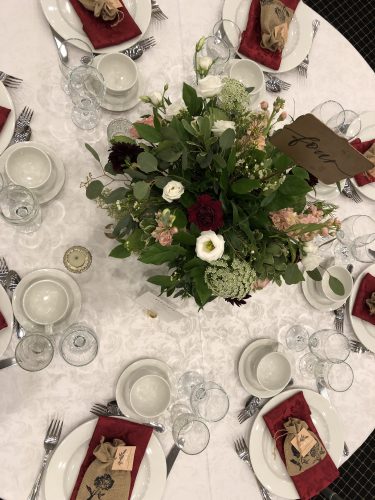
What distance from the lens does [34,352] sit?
1463 mm

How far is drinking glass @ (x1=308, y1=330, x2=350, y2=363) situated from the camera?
5.52ft

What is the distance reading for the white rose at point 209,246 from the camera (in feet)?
3.39

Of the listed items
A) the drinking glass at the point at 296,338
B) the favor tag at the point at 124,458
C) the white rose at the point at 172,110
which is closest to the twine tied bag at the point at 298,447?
the drinking glass at the point at 296,338

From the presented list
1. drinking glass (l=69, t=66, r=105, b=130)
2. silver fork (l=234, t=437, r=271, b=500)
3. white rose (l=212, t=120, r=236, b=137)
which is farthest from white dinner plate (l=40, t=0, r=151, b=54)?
silver fork (l=234, t=437, r=271, b=500)

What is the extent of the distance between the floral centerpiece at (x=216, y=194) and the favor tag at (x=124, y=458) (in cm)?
56

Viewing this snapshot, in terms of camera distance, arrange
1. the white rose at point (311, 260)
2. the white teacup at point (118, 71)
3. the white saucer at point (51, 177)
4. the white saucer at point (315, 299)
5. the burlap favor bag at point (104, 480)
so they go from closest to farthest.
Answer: the white rose at point (311, 260)
the burlap favor bag at point (104, 480)
the white saucer at point (51, 177)
the white teacup at point (118, 71)
the white saucer at point (315, 299)

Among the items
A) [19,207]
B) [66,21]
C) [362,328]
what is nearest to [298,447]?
[362,328]

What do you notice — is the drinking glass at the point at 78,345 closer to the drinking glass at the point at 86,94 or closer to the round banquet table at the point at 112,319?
the round banquet table at the point at 112,319

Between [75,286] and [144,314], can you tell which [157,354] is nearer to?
[144,314]

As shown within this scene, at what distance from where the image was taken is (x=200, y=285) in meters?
1.20

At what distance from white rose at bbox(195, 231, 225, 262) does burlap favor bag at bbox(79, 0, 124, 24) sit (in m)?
0.99

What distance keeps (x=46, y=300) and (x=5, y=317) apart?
0.43 ft

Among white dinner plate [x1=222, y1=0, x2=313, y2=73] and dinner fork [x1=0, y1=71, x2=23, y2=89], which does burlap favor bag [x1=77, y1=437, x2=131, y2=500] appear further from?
white dinner plate [x1=222, y1=0, x2=313, y2=73]

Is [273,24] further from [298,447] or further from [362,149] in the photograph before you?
[298,447]
